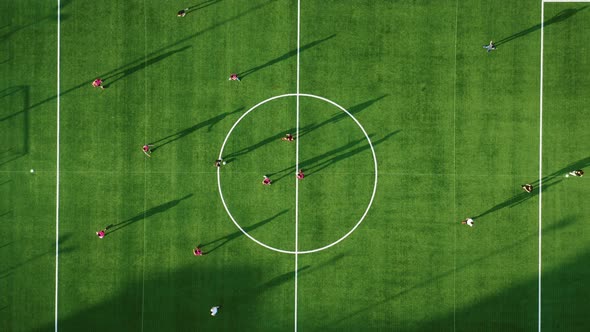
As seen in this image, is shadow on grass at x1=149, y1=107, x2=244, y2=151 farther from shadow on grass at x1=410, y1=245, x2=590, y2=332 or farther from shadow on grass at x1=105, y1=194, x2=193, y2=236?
shadow on grass at x1=410, y1=245, x2=590, y2=332

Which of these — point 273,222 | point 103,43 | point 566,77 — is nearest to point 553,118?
point 566,77

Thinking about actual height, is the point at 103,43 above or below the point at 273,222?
above

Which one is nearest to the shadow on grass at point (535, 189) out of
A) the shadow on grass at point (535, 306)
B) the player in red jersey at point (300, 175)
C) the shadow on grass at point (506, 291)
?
the shadow on grass at point (506, 291)

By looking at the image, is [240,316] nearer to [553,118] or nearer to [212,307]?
[212,307]

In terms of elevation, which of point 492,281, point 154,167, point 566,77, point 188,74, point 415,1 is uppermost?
point 415,1

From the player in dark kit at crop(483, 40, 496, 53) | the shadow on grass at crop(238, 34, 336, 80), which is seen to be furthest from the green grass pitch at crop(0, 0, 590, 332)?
the player in dark kit at crop(483, 40, 496, 53)
